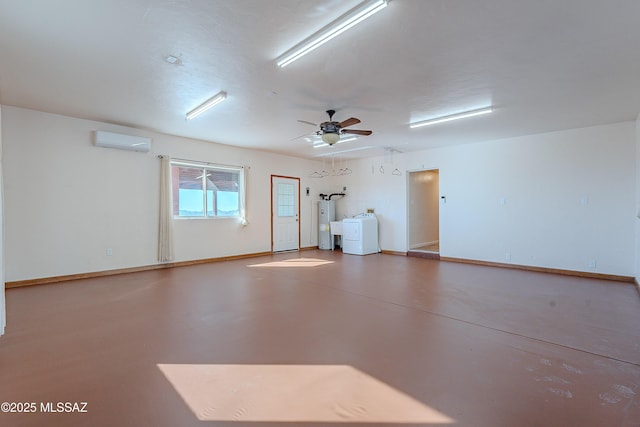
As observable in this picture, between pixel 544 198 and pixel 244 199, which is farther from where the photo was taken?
pixel 244 199

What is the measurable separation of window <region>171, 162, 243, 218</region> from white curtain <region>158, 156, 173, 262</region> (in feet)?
0.86

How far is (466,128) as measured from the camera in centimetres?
532

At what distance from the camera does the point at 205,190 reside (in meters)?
6.60

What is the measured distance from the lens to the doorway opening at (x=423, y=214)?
7797 mm

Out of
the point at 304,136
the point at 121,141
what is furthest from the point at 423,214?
the point at 121,141

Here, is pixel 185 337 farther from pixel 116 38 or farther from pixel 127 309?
pixel 116 38

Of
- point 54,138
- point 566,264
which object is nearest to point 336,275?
point 566,264

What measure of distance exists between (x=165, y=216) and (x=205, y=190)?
111cm

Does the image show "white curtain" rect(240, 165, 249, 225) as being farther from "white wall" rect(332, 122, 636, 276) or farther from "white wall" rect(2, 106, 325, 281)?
"white wall" rect(332, 122, 636, 276)

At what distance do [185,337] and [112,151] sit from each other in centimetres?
419

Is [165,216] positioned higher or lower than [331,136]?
lower

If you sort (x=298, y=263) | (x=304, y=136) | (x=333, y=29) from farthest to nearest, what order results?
1. (x=298, y=263)
2. (x=304, y=136)
3. (x=333, y=29)

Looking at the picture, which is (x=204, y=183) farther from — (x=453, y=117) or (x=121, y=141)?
(x=453, y=117)

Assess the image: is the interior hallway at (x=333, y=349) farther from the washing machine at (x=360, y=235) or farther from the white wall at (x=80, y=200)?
the washing machine at (x=360, y=235)
